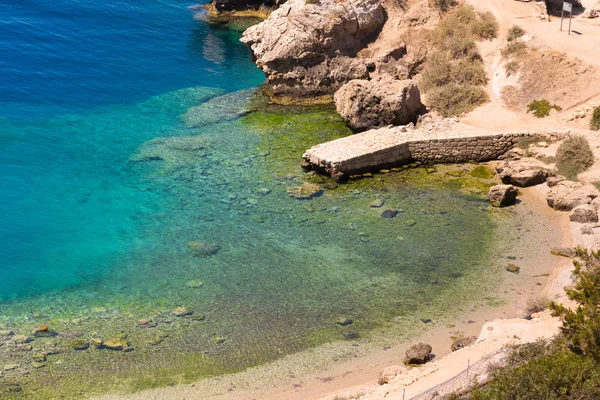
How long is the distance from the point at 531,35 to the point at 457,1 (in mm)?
5596

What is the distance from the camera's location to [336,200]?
3189cm

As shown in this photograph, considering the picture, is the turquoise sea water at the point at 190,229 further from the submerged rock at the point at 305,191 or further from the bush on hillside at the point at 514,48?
the bush on hillside at the point at 514,48

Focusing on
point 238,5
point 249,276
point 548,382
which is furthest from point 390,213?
point 238,5

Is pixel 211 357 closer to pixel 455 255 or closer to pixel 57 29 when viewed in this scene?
pixel 455 255

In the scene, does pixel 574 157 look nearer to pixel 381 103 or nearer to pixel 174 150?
pixel 381 103

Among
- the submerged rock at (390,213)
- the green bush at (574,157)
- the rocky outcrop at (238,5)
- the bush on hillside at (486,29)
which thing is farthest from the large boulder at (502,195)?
the rocky outcrop at (238,5)

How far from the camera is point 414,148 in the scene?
113 feet

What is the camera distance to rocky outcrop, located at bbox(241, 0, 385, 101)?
137 ft

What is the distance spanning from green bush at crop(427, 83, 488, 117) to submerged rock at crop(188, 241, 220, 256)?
1471 cm

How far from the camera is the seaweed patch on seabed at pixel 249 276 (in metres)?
23.0

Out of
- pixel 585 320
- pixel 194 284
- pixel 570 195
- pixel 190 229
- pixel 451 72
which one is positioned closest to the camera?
pixel 585 320

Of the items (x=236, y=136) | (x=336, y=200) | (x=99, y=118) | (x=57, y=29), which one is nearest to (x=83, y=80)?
(x=99, y=118)

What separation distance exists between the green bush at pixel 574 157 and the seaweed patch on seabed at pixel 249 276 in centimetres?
314

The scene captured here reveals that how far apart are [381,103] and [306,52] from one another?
728 centimetres
